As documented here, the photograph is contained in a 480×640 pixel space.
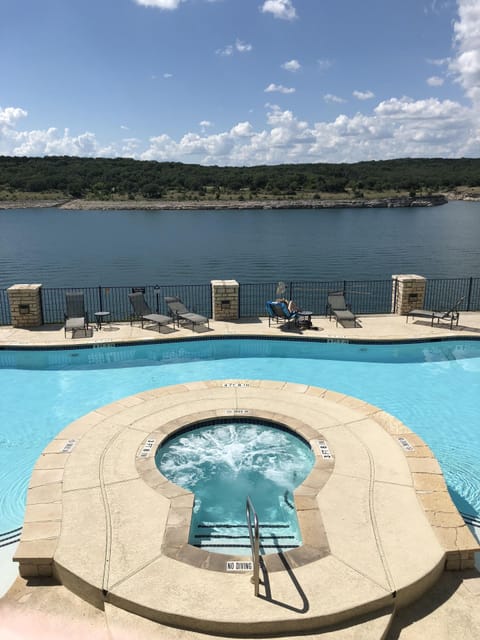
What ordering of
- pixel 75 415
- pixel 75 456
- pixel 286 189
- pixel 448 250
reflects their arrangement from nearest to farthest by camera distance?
pixel 75 456
pixel 75 415
pixel 448 250
pixel 286 189

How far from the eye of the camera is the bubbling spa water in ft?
19.4

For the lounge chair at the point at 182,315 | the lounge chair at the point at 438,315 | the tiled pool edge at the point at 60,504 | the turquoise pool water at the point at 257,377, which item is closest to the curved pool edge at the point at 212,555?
the tiled pool edge at the point at 60,504

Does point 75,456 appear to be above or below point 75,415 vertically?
above

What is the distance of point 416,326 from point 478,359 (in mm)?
2330

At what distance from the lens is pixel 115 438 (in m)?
7.69

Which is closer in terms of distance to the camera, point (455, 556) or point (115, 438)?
point (455, 556)

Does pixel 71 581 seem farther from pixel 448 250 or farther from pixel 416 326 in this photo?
pixel 448 250

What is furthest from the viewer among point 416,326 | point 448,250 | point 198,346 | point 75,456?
point 448,250

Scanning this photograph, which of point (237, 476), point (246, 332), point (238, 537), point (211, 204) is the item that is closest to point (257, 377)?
point (246, 332)

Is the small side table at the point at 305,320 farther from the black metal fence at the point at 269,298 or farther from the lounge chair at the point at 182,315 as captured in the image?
the black metal fence at the point at 269,298

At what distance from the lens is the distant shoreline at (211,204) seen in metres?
108

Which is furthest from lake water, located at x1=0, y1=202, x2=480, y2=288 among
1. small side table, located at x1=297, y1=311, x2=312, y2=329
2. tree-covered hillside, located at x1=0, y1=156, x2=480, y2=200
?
tree-covered hillside, located at x1=0, y1=156, x2=480, y2=200

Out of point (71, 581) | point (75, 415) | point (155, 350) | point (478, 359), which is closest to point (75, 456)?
point (71, 581)

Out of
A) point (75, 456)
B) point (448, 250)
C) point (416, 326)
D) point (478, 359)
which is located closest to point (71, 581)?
point (75, 456)
